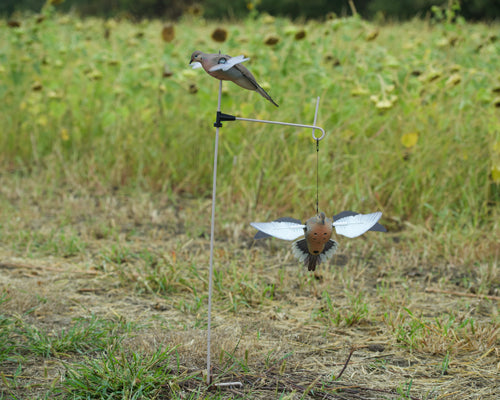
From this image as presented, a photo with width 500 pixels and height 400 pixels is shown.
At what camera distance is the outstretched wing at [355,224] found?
4.05 ft

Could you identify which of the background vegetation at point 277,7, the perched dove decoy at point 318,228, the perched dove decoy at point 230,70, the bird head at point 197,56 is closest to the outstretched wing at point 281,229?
the perched dove decoy at point 318,228

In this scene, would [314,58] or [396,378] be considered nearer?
[396,378]

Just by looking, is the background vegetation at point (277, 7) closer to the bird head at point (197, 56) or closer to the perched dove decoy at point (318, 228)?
the bird head at point (197, 56)

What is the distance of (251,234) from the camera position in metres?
2.90

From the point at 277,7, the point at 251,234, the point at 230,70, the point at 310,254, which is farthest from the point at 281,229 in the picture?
the point at 277,7

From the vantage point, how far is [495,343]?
1872mm

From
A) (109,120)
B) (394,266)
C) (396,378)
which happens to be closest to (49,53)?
(109,120)

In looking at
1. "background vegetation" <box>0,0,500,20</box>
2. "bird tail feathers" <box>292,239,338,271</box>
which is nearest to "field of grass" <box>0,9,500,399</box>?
"bird tail feathers" <box>292,239,338,271</box>

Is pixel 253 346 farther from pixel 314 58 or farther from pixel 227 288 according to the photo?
pixel 314 58

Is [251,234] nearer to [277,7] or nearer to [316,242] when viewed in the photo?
[316,242]

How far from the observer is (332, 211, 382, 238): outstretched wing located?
1235 millimetres

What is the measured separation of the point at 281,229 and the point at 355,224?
17 cm

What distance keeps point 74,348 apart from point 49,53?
11.1 feet

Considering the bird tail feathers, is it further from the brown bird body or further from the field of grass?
the field of grass
